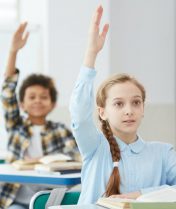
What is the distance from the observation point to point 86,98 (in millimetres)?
2219

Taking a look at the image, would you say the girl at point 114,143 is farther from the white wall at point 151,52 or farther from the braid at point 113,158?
the white wall at point 151,52

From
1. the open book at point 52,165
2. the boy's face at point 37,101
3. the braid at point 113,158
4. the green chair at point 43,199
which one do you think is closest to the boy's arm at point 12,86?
the boy's face at point 37,101

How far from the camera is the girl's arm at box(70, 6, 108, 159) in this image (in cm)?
222

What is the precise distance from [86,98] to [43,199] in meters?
0.56

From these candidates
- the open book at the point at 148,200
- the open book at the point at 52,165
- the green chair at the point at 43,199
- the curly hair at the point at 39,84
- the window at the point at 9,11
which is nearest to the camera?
the open book at the point at 148,200

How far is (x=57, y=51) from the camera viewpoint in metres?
5.39

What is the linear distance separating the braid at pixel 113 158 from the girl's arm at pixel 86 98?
0.11 meters

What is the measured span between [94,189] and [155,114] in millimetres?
3442

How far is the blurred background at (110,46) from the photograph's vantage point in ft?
17.6

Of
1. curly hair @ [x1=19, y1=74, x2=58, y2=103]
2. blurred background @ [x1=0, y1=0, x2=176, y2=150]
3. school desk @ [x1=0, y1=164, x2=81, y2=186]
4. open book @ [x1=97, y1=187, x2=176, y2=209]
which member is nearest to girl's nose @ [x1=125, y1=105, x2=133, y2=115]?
open book @ [x1=97, y1=187, x2=176, y2=209]

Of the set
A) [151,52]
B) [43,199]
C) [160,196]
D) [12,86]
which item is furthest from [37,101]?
[160,196]

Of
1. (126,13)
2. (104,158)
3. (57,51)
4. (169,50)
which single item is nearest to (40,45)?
(57,51)

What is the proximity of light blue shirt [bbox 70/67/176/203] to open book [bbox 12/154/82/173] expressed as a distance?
0.89 m

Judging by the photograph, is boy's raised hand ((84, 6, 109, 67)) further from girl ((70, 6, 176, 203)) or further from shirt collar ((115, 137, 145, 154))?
shirt collar ((115, 137, 145, 154))
